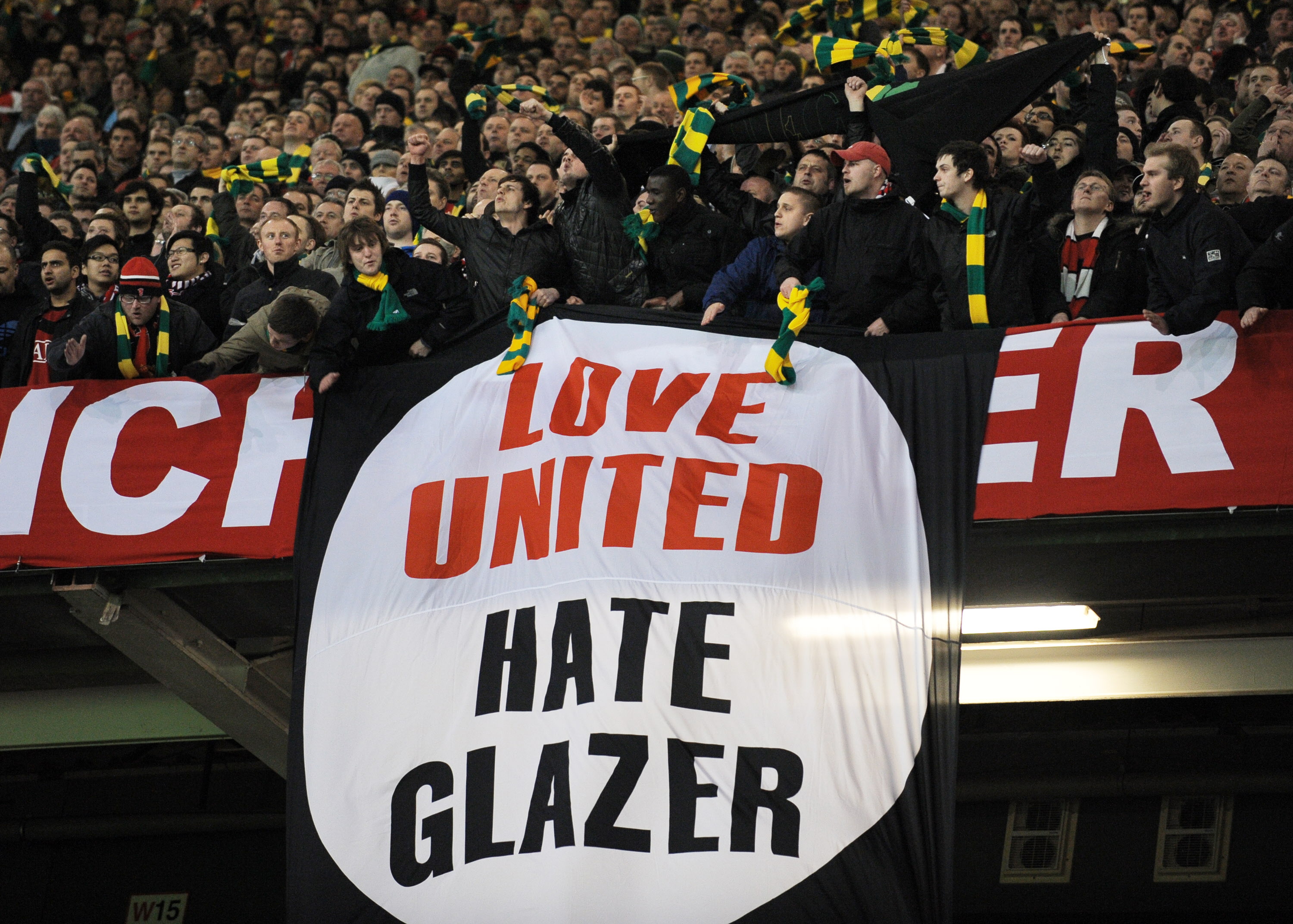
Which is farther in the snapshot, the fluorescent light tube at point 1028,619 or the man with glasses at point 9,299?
the man with glasses at point 9,299

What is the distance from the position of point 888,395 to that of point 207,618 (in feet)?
13.0

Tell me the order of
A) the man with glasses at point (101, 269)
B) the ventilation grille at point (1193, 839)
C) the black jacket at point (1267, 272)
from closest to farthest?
1. the black jacket at point (1267, 272)
2. the man with glasses at point (101, 269)
3. the ventilation grille at point (1193, 839)

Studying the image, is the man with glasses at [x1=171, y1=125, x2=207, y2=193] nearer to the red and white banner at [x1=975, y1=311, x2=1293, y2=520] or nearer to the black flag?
the black flag

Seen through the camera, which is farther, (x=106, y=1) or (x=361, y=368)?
(x=106, y=1)

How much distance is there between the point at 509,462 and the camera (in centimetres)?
674

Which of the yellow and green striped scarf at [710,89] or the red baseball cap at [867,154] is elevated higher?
the yellow and green striped scarf at [710,89]

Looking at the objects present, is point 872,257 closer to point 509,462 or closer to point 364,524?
point 509,462

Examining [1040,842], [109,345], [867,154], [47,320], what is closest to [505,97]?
[867,154]

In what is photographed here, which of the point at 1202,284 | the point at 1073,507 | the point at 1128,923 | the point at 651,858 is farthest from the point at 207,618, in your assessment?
the point at 1128,923

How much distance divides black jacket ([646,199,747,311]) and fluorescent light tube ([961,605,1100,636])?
82.6 inches

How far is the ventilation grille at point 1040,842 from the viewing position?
9.92m

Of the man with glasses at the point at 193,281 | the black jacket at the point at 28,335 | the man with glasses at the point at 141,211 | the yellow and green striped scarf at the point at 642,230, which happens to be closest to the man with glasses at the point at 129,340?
the black jacket at the point at 28,335

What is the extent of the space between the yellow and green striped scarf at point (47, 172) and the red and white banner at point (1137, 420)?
7525 millimetres

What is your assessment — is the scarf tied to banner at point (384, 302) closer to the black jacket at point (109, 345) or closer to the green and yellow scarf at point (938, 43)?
the black jacket at point (109, 345)
